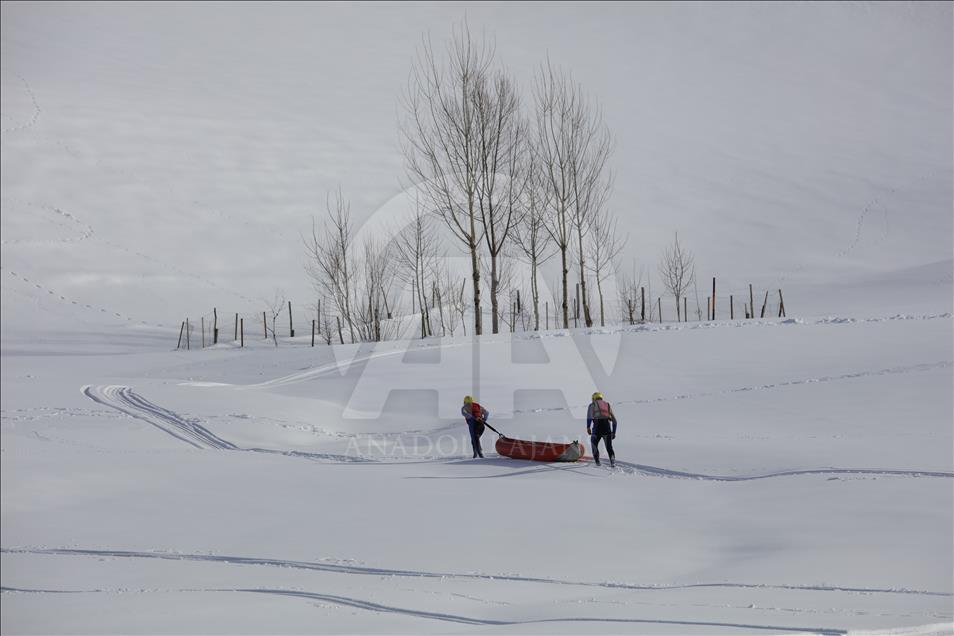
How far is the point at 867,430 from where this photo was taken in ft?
55.1

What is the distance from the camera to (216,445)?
56.4 feet

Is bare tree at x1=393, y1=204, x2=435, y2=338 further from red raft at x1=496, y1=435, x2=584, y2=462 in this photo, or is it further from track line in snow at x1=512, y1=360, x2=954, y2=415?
red raft at x1=496, y1=435, x2=584, y2=462

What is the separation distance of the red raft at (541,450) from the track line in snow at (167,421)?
2.50 m

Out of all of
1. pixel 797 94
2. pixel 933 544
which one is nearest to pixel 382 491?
pixel 933 544

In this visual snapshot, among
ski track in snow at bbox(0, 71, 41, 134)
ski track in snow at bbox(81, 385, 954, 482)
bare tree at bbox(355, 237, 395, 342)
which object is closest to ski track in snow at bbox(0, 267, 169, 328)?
bare tree at bbox(355, 237, 395, 342)

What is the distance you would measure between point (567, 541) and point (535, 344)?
49.7ft

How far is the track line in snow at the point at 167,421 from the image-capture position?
16.9 metres

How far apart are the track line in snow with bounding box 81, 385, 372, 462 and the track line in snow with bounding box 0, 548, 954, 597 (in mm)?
6369

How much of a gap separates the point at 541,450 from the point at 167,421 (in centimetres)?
753

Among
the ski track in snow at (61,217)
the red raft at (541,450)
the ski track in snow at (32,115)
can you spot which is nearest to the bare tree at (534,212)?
the red raft at (541,450)

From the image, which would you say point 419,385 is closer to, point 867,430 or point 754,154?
point 867,430

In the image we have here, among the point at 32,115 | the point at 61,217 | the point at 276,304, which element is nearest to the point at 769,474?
the point at 276,304

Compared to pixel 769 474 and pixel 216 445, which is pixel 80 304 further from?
pixel 769 474

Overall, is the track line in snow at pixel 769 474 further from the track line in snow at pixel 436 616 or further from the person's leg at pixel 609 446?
the track line in snow at pixel 436 616
